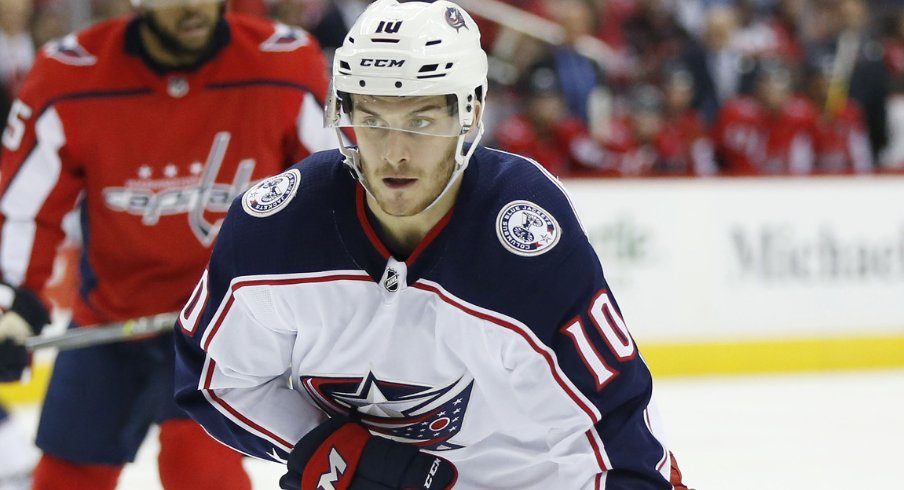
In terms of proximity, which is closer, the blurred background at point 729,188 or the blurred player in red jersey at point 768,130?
the blurred background at point 729,188

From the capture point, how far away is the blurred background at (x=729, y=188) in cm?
486

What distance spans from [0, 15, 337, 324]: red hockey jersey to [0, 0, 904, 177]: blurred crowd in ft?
10.2

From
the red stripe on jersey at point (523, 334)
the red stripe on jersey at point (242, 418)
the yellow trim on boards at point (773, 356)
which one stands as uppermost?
the red stripe on jersey at point (523, 334)

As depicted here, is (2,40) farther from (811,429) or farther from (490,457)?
(490,457)

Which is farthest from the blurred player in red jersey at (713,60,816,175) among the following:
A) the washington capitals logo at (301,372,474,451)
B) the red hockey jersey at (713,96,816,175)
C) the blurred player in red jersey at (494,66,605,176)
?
the washington capitals logo at (301,372,474,451)

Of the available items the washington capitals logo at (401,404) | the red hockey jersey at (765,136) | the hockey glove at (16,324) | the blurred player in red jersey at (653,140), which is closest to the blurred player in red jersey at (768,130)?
the red hockey jersey at (765,136)

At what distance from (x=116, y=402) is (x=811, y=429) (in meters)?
2.80

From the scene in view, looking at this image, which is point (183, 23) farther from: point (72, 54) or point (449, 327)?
point (449, 327)

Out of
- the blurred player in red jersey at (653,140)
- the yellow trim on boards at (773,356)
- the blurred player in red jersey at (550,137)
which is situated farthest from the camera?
the blurred player in red jersey at (653,140)

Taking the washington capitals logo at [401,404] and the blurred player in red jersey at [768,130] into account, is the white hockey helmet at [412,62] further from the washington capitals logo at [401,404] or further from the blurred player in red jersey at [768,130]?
the blurred player in red jersey at [768,130]

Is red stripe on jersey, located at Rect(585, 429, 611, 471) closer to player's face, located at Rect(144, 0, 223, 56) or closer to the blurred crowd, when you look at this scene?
player's face, located at Rect(144, 0, 223, 56)

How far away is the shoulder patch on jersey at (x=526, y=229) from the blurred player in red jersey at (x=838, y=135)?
484 centimetres

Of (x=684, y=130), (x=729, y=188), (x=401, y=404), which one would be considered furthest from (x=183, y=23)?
(x=684, y=130)

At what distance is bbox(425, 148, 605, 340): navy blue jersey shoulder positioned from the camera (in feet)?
6.07
